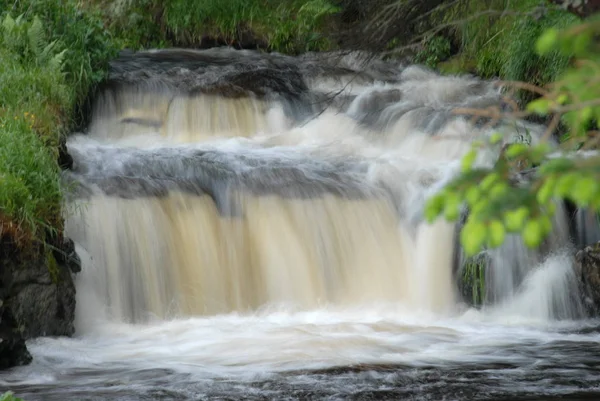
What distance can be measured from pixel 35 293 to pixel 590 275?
4.66 meters

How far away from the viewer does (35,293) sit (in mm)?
7207

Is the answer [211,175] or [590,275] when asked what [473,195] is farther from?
[211,175]

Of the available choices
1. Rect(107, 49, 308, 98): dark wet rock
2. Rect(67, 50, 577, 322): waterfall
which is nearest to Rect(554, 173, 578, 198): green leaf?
Rect(67, 50, 577, 322): waterfall

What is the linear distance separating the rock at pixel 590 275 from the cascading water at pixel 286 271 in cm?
15

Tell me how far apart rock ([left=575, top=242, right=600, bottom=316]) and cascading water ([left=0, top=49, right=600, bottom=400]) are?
15 cm

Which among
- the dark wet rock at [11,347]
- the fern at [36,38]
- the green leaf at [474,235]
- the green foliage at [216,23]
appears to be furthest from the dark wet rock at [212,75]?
the green leaf at [474,235]

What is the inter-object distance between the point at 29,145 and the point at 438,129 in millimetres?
5272

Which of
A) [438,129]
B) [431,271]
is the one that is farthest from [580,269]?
[438,129]

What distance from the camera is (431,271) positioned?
9133 millimetres

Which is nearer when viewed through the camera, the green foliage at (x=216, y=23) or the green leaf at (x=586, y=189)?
the green leaf at (x=586, y=189)

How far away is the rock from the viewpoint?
27.5 ft

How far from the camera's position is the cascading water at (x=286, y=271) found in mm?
6051

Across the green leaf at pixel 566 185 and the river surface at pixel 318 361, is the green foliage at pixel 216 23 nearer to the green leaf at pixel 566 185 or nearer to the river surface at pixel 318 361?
the river surface at pixel 318 361

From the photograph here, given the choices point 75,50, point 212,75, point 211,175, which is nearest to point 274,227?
point 211,175
